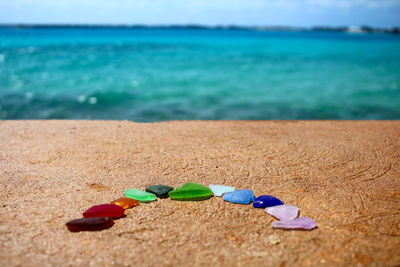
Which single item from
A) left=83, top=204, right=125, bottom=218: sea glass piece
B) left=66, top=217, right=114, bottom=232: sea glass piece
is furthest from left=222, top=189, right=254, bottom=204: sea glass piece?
left=66, top=217, right=114, bottom=232: sea glass piece

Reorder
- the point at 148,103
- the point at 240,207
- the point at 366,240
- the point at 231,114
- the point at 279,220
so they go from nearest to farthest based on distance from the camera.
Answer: the point at 366,240, the point at 279,220, the point at 240,207, the point at 231,114, the point at 148,103

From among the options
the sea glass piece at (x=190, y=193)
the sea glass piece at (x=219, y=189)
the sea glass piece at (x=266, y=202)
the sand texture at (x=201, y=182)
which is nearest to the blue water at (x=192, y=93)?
the sand texture at (x=201, y=182)

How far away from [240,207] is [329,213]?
22.8 inches

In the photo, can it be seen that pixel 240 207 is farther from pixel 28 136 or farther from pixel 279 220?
pixel 28 136

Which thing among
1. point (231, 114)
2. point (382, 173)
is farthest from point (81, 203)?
point (231, 114)

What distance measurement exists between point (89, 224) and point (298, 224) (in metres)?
1.25

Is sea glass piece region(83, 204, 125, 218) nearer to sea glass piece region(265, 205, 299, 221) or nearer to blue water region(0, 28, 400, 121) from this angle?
sea glass piece region(265, 205, 299, 221)

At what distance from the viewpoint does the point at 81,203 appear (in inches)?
95.0

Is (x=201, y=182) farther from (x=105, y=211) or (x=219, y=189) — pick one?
(x=105, y=211)

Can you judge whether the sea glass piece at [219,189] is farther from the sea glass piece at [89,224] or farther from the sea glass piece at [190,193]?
the sea glass piece at [89,224]

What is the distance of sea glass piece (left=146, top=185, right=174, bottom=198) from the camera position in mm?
2520

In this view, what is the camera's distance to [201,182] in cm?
281

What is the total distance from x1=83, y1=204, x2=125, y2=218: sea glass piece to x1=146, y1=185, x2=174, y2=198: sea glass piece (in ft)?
1.05

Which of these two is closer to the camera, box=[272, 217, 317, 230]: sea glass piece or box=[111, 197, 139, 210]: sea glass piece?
box=[272, 217, 317, 230]: sea glass piece
